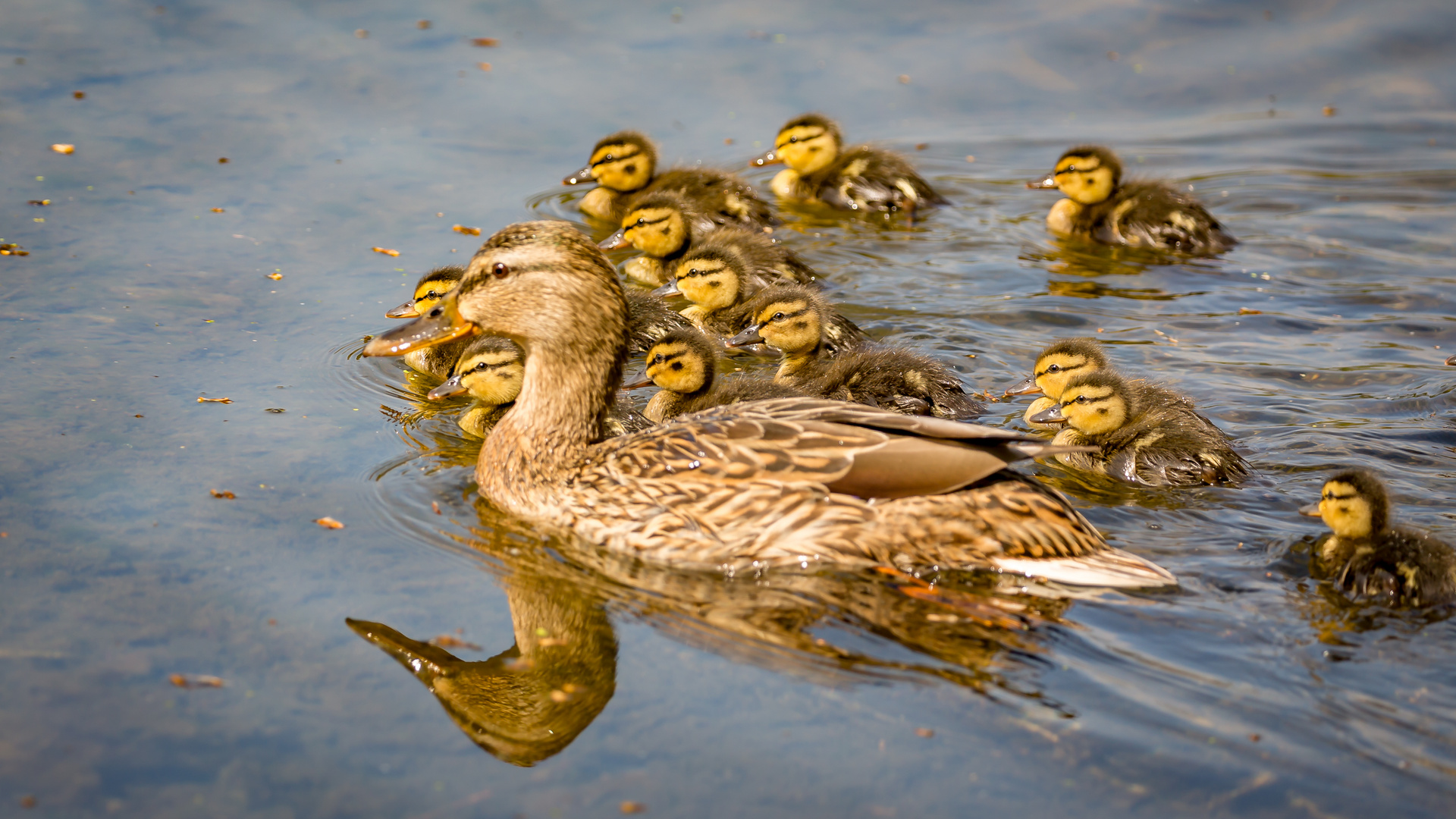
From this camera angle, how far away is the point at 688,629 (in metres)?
3.21

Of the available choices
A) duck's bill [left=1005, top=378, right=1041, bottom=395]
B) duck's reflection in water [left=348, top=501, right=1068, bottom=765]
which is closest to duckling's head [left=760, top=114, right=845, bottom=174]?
→ duck's bill [left=1005, top=378, right=1041, bottom=395]

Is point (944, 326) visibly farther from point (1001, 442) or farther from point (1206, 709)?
point (1206, 709)

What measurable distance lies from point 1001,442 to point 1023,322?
2292mm

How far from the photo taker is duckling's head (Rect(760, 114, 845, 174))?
679cm

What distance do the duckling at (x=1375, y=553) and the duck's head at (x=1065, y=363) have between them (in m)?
1.10

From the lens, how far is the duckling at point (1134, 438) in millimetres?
4125

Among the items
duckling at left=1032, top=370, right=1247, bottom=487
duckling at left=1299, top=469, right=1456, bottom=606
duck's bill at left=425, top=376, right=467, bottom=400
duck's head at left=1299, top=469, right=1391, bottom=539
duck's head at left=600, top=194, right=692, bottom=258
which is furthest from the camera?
duck's head at left=600, top=194, right=692, bottom=258

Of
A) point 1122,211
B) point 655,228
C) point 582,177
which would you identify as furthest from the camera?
point 582,177

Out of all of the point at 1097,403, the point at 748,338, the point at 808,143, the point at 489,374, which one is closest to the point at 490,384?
the point at 489,374

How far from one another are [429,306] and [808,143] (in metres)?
2.77

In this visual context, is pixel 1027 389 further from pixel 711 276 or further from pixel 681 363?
pixel 711 276

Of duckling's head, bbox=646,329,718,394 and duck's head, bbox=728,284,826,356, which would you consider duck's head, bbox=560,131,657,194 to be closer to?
duck's head, bbox=728,284,826,356

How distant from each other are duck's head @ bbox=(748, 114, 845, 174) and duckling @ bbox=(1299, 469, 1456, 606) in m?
3.80

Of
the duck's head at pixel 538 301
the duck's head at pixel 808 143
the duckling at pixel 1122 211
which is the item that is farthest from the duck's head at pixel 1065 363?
the duck's head at pixel 808 143
